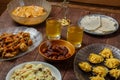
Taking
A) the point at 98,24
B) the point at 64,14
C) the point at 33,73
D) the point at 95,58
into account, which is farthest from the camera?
the point at 64,14

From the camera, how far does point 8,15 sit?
168 centimetres

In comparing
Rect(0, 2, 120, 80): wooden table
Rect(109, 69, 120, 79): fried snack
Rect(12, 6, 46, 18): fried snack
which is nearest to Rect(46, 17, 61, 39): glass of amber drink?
Rect(0, 2, 120, 80): wooden table

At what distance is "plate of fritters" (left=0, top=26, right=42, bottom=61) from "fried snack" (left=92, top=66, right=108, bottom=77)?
1.23 ft

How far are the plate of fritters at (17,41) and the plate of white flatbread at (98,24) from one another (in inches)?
11.8

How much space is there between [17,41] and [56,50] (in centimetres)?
24

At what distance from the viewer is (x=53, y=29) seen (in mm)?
1430

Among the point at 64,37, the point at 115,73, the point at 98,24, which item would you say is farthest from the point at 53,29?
the point at 115,73

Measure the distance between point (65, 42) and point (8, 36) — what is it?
0.33 m

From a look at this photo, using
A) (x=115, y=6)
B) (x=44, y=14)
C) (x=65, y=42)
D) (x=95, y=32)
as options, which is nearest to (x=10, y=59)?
(x=65, y=42)

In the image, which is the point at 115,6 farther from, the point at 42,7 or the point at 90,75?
the point at 90,75

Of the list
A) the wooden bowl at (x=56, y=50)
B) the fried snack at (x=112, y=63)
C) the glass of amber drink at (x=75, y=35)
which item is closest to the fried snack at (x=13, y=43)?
the wooden bowl at (x=56, y=50)

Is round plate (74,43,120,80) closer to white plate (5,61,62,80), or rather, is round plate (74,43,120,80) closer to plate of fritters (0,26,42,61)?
white plate (5,61,62,80)

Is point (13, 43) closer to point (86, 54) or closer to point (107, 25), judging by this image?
point (86, 54)

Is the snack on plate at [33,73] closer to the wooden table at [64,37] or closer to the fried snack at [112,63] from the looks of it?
the wooden table at [64,37]
